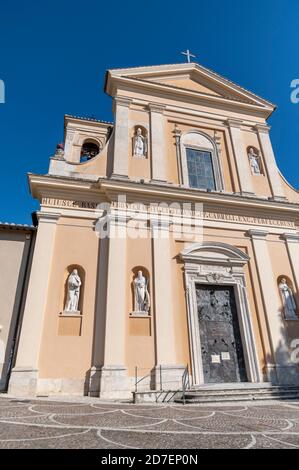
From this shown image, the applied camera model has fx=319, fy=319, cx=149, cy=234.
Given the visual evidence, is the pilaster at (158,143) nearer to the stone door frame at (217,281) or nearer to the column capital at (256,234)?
the stone door frame at (217,281)

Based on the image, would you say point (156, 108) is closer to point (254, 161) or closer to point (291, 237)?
point (254, 161)

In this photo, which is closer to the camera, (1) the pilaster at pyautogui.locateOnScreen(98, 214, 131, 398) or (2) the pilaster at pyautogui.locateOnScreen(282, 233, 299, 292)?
(1) the pilaster at pyautogui.locateOnScreen(98, 214, 131, 398)

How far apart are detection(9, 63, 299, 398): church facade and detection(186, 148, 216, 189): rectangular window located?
51 mm

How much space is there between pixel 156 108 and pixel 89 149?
3.82m

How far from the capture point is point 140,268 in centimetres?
1023

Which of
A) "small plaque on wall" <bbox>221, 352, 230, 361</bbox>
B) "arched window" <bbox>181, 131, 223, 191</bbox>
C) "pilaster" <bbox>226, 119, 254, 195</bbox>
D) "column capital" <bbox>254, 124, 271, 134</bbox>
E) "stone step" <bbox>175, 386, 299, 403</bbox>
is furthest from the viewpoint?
"column capital" <bbox>254, 124, 271, 134</bbox>

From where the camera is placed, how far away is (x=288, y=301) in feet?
36.3

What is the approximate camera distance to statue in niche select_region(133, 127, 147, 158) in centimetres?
1246

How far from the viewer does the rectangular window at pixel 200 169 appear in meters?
12.8

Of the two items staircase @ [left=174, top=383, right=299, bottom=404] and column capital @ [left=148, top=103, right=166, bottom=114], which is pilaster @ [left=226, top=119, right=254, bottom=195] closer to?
column capital @ [left=148, top=103, right=166, bottom=114]

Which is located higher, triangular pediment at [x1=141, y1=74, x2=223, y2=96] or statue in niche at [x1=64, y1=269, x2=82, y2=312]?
triangular pediment at [x1=141, y1=74, x2=223, y2=96]

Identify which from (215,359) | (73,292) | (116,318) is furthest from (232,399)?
(73,292)

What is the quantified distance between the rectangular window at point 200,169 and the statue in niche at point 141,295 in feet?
15.4

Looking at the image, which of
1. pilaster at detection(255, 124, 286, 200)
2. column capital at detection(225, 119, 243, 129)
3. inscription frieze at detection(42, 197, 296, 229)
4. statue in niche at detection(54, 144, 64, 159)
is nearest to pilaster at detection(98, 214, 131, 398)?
inscription frieze at detection(42, 197, 296, 229)
